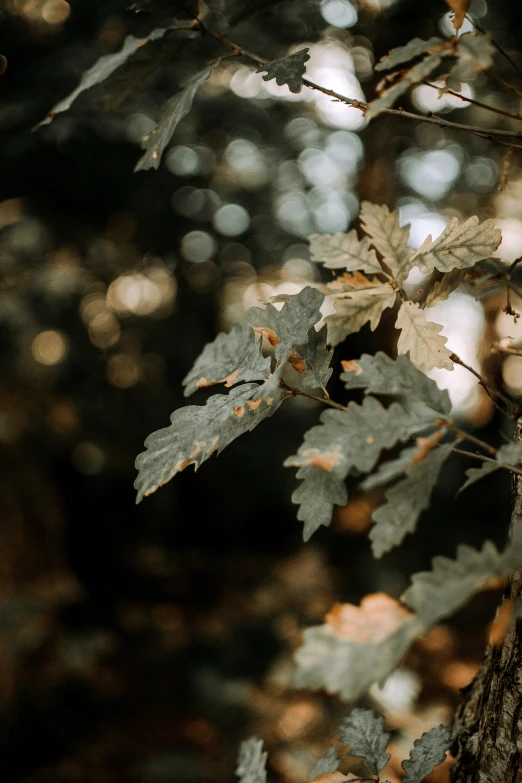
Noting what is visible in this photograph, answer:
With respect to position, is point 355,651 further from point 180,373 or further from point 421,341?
point 180,373

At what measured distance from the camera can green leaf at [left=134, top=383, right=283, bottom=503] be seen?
1.76 ft

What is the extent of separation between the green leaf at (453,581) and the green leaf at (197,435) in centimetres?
22

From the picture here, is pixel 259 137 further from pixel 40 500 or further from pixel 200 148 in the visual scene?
pixel 40 500

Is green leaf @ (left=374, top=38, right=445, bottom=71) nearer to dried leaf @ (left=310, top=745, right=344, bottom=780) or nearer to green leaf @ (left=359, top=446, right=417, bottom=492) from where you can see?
green leaf @ (left=359, top=446, right=417, bottom=492)

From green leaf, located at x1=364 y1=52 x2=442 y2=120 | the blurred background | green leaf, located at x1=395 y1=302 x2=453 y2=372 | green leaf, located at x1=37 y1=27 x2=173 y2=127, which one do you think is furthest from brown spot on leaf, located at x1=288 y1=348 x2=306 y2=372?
the blurred background

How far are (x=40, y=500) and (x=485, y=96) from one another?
10.8ft

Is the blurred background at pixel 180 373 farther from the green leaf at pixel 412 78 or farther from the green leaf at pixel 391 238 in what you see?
the green leaf at pixel 412 78

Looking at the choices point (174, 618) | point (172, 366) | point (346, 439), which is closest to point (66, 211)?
point (172, 366)

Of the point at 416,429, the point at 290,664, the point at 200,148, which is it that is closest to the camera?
the point at 416,429

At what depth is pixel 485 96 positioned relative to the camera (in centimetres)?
275

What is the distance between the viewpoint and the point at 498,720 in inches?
25.0

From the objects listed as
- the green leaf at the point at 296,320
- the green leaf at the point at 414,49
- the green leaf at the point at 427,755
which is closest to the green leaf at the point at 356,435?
the green leaf at the point at 296,320

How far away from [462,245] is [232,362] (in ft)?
0.94

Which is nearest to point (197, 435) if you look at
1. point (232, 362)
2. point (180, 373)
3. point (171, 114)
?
point (232, 362)
